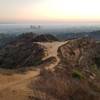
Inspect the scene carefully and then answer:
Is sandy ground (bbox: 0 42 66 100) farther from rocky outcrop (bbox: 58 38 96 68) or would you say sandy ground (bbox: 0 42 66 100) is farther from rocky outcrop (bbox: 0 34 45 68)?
rocky outcrop (bbox: 0 34 45 68)

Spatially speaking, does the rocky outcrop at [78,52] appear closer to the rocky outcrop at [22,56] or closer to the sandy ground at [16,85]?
the rocky outcrop at [22,56]

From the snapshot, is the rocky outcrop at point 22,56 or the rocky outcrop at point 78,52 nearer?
the rocky outcrop at point 78,52

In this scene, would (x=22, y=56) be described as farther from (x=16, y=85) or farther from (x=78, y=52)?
(x=16, y=85)

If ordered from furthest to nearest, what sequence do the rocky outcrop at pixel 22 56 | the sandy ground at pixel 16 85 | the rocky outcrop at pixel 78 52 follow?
the rocky outcrop at pixel 22 56 → the rocky outcrop at pixel 78 52 → the sandy ground at pixel 16 85

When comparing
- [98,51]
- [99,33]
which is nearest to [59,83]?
[98,51]

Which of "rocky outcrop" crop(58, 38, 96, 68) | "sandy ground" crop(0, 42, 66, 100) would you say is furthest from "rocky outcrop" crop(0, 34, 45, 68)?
"sandy ground" crop(0, 42, 66, 100)

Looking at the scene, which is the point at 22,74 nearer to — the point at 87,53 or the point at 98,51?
the point at 87,53

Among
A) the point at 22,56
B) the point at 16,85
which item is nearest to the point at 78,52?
the point at 22,56

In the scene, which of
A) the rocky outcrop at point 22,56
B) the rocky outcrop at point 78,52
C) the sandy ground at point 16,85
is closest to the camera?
the sandy ground at point 16,85

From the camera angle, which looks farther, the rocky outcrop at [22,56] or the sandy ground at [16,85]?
the rocky outcrop at [22,56]

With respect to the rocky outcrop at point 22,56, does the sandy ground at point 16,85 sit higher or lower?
higher

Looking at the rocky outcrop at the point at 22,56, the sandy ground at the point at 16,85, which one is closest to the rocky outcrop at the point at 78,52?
the rocky outcrop at the point at 22,56
